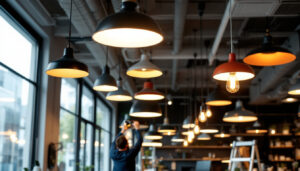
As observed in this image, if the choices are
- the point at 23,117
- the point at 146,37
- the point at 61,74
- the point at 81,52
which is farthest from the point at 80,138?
the point at 146,37

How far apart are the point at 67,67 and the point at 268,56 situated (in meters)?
1.82

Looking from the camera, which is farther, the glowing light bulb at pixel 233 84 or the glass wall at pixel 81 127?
the glass wall at pixel 81 127

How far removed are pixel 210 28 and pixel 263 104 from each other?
721cm

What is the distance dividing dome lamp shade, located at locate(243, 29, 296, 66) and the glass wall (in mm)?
4495

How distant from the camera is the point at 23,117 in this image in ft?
19.1

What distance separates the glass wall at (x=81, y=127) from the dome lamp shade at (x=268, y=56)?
4.49m

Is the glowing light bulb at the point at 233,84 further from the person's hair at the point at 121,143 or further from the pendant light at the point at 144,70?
the person's hair at the point at 121,143

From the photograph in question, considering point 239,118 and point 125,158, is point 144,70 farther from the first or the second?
point 239,118

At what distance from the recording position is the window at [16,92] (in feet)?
16.9

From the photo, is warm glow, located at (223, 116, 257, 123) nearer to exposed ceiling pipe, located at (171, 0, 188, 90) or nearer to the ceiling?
the ceiling

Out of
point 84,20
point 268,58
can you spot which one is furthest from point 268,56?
point 84,20

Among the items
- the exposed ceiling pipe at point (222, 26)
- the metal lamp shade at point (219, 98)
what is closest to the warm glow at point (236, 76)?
the exposed ceiling pipe at point (222, 26)

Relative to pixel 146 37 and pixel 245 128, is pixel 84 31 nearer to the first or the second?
pixel 146 37

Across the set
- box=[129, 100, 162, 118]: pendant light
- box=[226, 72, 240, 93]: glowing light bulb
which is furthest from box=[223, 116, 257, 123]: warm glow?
box=[226, 72, 240, 93]: glowing light bulb
